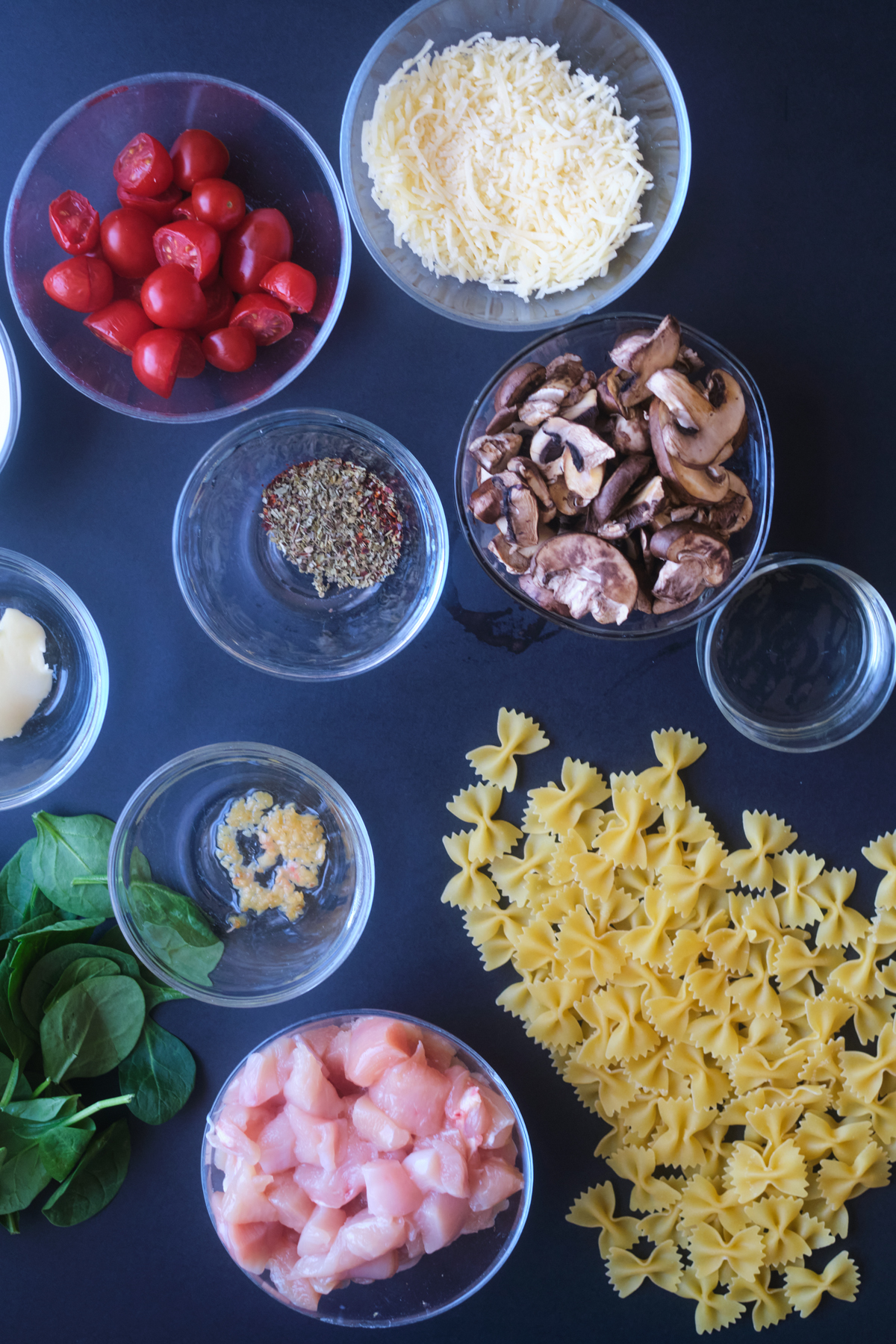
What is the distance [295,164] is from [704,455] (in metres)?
1.05

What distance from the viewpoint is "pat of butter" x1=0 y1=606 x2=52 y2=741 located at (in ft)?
5.96

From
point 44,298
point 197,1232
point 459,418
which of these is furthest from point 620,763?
point 44,298

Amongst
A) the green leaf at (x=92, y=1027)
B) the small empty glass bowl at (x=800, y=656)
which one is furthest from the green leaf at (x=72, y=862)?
the small empty glass bowl at (x=800, y=656)

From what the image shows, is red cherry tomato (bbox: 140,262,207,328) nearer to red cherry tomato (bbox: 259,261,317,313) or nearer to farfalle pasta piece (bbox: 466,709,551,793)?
red cherry tomato (bbox: 259,261,317,313)

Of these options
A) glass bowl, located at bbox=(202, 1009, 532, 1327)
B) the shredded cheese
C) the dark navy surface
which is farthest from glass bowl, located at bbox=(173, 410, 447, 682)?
glass bowl, located at bbox=(202, 1009, 532, 1327)

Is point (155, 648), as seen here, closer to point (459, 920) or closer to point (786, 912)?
point (459, 920)

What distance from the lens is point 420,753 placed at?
1.93m

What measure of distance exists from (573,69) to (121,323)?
106 centimetres

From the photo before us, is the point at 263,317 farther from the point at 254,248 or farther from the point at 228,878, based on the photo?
the point at 228,878

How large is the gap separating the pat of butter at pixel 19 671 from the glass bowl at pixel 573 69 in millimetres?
1076

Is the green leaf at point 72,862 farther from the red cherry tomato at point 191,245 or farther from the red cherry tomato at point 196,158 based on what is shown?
the red cherry tomato at point 196,158

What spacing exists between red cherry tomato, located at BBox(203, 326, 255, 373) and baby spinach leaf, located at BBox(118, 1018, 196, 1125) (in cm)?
142

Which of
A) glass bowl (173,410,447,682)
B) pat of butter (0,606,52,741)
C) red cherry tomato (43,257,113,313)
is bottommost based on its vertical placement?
pat of butter (0,606,52,741)

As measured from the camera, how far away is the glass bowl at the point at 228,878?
1839mm
